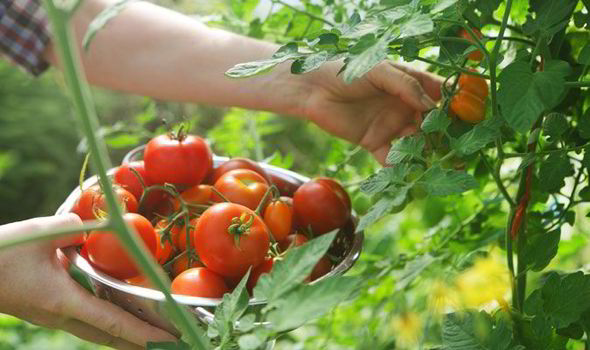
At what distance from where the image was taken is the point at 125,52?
1.24m

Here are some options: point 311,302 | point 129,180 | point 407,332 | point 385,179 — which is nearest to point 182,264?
point 129,180

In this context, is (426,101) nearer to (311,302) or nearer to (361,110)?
(361,110)

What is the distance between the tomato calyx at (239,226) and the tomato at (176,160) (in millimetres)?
155

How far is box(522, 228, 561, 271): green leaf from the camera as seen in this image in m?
0.58

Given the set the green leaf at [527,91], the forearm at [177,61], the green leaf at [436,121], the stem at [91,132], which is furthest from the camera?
the forearm at [177,61]

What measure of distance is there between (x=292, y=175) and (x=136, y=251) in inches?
25.2

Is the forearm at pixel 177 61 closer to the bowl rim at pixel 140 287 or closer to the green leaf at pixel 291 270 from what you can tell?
the bowl rim at pixel 140 287

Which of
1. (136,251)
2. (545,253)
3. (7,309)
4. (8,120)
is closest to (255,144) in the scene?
(7,309)

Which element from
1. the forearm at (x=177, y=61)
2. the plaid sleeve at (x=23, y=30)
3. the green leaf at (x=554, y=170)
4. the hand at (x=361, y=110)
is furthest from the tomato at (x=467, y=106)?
the plaid sleeve at (x=23, y=30)

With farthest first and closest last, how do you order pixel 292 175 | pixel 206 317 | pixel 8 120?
pixel 8 120 → pixel 292 175 → pixel 206 317

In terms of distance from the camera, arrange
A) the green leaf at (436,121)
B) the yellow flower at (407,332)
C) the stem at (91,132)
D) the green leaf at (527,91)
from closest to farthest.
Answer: the stem at (91,132), the green leaf at (527,91), the green leaf at (436,121), the yellow flower at (407,332)

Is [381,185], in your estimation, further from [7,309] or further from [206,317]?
[7,309]

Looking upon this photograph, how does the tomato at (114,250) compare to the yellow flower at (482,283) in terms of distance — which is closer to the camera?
the yellow flower at (482,283)

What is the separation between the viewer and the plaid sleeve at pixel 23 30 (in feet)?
4.25
